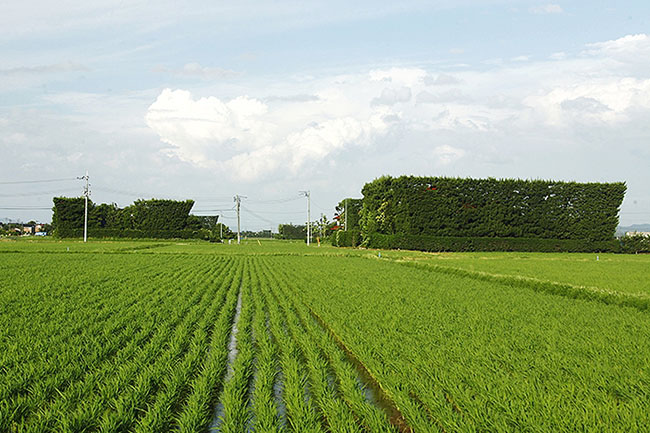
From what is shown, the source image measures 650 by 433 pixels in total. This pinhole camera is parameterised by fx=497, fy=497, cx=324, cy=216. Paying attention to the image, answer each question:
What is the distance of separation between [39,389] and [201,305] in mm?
6205

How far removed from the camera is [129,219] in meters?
63.1

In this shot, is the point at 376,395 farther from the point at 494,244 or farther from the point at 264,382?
the point at 494,244

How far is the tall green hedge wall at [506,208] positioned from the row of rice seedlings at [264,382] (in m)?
30.7

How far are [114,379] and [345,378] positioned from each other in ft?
8.32

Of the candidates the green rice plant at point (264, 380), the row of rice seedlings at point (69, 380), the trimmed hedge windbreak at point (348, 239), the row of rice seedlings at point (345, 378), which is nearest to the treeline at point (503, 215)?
the trimmed hedge windbreak at point (348, 239)

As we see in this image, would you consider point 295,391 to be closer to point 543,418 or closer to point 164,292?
point 543,418

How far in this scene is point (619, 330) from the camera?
8.41m

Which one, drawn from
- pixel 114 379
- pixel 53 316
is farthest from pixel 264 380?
pixel 53 316

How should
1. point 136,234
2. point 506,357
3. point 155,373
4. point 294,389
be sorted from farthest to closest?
point 136,234
point 506,357
point 155,373
point 294,389

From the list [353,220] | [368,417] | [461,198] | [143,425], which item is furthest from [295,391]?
[353,220]

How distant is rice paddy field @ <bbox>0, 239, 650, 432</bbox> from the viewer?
4477 mm

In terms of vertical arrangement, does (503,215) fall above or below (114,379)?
above

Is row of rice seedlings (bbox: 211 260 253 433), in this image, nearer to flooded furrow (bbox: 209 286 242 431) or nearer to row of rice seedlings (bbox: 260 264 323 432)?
flooded furrow (bbox: 209 286 242 431)

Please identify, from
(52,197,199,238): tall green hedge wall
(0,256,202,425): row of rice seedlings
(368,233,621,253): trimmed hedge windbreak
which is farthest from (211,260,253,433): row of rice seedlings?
(52,197,199,238): tall green hedge wall
